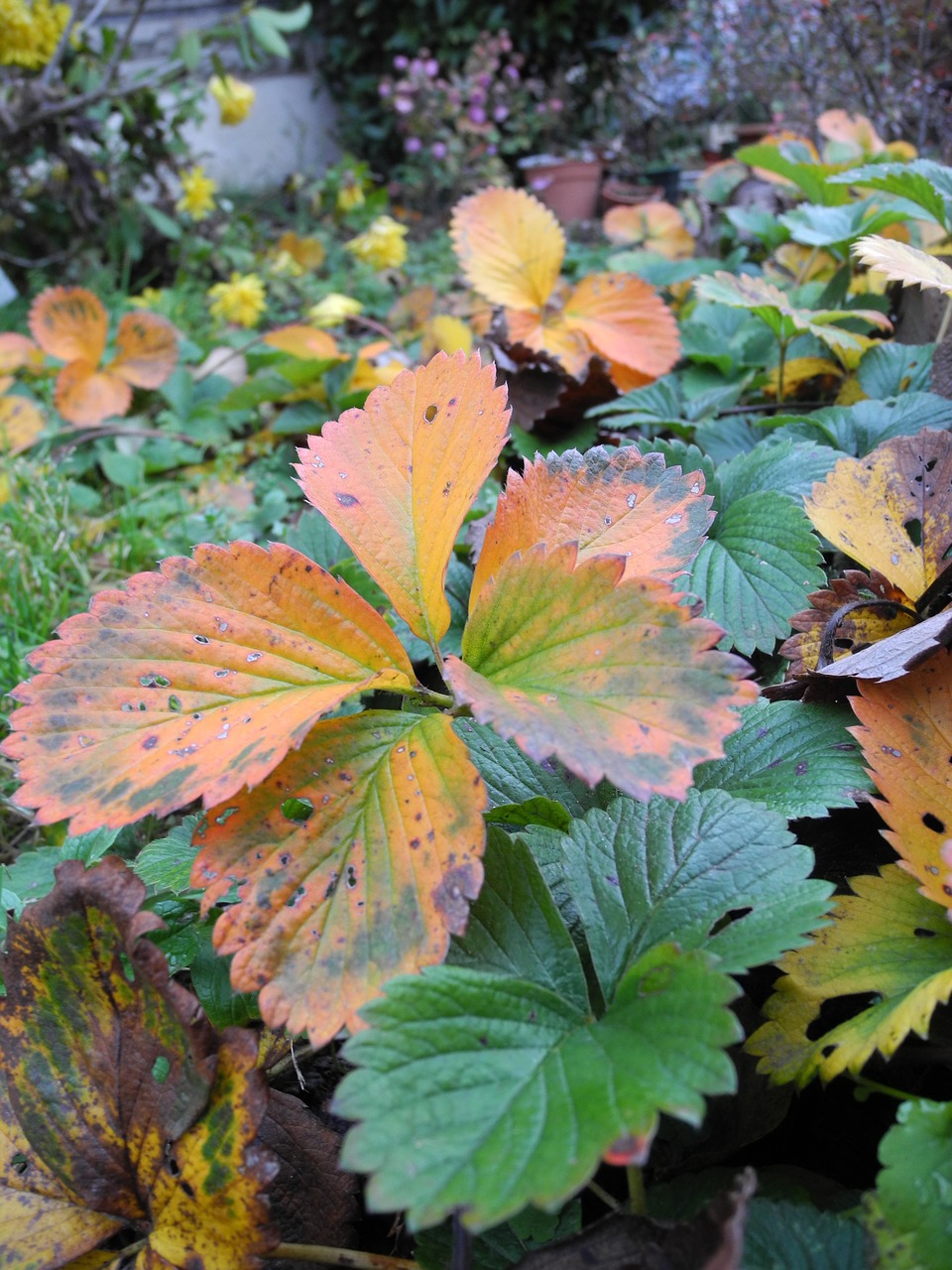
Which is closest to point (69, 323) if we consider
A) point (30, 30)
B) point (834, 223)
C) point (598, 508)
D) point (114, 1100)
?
point (30, 30)

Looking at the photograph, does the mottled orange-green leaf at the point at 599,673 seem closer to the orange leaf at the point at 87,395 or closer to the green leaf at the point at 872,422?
the green leaf at the point at 872,422

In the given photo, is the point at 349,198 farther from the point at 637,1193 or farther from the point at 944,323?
the point at 637,1193

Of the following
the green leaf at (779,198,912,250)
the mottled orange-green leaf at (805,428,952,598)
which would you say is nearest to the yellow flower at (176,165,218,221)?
the green leaf at (779,198,912,250)

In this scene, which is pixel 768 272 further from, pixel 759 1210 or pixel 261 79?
pixel 261 79

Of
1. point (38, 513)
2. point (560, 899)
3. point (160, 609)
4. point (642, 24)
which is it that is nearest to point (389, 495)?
point (160, 609)

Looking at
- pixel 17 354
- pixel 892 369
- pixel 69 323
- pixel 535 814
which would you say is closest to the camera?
pixel 535 814
